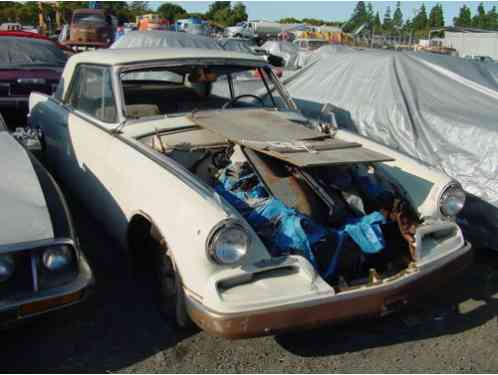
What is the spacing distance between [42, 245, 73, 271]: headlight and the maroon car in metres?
4.89

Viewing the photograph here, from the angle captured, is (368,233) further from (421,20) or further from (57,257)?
(421,20)

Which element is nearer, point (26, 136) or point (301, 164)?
point (301, 164)

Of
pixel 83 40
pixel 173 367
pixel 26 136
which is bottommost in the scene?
pixel 173 367

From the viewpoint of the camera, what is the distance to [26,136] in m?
4.12

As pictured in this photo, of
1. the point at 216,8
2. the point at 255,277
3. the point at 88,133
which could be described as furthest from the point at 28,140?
the point at 216,8

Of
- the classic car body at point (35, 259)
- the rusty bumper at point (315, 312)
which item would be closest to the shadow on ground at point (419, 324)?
the rusty bumper at point (315, 312)

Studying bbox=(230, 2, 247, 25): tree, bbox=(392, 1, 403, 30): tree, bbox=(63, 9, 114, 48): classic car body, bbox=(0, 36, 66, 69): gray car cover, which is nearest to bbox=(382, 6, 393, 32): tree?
bbox=(392, 1, 403, 30): tree

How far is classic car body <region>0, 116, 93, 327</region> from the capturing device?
238 centimetres

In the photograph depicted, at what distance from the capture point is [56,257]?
2.51m

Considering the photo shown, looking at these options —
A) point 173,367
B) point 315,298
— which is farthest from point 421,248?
point 173,367

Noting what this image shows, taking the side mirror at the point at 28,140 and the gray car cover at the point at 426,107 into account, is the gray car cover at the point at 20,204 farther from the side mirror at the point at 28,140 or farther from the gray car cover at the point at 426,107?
the gray car cover at the point at 426,107

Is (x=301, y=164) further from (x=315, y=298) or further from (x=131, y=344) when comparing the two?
(x=131, y=344)

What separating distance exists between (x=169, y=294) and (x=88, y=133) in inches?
64.0

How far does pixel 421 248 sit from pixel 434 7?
78131 millimetres
